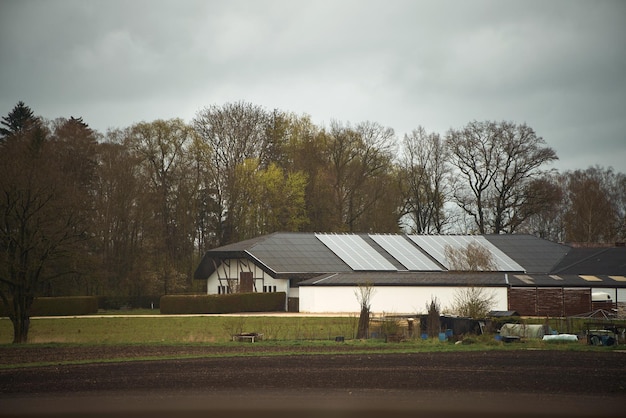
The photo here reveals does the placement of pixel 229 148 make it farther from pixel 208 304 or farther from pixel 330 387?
pixel 330 387

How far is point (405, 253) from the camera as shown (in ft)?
211

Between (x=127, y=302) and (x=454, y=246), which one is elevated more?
(x=454, y=246)

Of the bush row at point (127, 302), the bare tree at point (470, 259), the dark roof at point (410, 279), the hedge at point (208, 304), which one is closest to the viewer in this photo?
the dark roof at point (410, 279)

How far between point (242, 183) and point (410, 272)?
17598 millimetres

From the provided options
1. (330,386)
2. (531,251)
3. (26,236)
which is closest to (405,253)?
(531,251)

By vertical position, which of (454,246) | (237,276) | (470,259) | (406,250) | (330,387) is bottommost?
(330,387)

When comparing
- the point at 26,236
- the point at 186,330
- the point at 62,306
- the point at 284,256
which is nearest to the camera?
the point at 26,236

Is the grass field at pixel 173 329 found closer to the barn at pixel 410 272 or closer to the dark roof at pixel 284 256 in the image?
the barn at pixel 410 272

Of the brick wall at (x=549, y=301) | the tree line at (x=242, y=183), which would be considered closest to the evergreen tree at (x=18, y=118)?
the tree line at (x=242, y=183)

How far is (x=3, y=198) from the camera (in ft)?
125

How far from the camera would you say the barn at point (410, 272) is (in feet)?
Answer: 167

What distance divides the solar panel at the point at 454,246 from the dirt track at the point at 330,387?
3623 centimetres

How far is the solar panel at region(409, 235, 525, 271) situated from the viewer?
62.9 metres

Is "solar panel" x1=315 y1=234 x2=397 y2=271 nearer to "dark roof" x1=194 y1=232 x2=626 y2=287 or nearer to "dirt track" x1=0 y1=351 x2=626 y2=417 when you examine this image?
"dark roof" x1=194 y1=232 x2=626 y2=287
